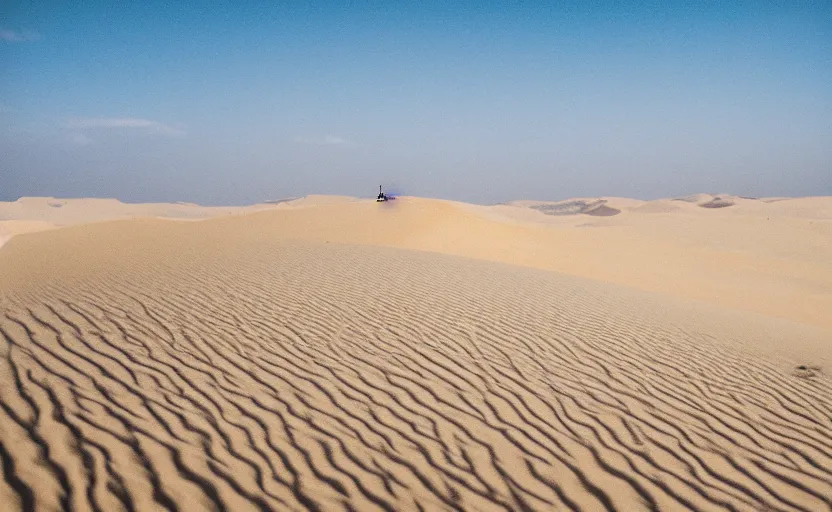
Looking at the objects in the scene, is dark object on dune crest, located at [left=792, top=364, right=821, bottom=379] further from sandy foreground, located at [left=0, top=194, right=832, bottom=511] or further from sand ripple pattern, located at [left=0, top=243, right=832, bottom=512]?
sand ripple pattern, located at [left=0, top=243, right=832, bottom=512]

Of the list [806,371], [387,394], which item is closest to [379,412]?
[387,394]

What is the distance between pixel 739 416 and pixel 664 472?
1750mm

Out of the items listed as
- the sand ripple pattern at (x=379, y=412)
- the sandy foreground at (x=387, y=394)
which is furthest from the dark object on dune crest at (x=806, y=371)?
the sand ripple pattern at (x=379, y=412)

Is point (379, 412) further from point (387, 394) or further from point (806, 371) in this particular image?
point (806, 371)

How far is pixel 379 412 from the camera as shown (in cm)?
454

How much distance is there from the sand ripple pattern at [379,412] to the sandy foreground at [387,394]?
0.02 meters

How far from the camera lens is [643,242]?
24.8 metres

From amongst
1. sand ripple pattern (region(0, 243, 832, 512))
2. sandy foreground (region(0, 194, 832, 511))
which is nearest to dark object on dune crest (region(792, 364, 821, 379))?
sandy foreground (region(0, 194, 832, 511))

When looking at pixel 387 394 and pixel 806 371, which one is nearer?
pixel 387 394

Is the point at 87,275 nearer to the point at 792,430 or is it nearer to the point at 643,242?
the point at 792,430

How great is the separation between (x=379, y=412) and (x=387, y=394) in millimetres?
390

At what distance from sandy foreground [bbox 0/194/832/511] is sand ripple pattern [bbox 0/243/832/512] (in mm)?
20

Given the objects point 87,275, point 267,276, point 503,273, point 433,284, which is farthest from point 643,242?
point 87,275

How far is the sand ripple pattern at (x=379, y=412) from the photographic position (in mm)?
3420
